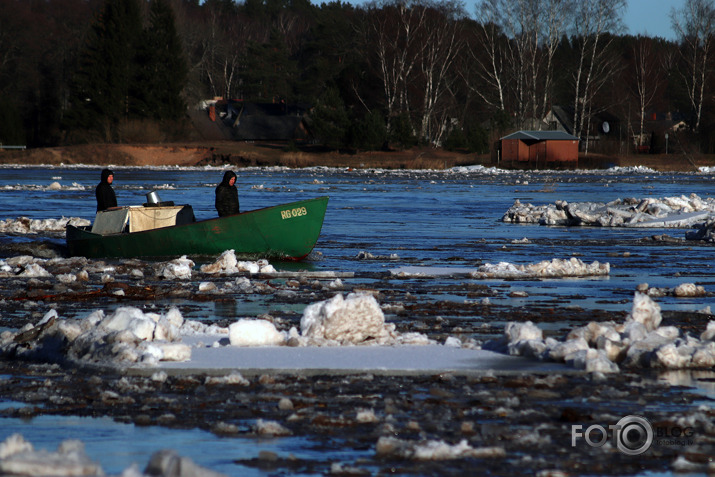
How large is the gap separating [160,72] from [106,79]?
14.1 feet

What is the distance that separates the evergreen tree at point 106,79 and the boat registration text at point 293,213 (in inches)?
2674

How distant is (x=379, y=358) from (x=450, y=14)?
244ft

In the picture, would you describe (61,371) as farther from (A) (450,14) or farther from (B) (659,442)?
(A) (450,14)

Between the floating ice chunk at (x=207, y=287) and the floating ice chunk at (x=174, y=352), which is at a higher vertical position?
the floating ice chunk at (x=174, y=352)

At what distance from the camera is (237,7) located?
481ft

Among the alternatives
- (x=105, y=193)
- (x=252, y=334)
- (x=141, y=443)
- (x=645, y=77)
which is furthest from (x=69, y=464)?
(x=645, y=77)

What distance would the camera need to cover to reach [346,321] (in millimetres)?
8969

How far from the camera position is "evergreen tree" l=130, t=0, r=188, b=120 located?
83312mm

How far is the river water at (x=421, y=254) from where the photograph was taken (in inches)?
249

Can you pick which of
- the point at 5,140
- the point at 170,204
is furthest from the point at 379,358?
the point at 5,140

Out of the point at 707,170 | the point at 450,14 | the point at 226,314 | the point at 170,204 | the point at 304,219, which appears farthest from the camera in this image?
the point at 450,14

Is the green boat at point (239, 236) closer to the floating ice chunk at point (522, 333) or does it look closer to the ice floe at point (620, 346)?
the floating ice chunk at point (522, 333)

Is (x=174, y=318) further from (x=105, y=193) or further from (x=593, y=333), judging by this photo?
(x=105, y=193)

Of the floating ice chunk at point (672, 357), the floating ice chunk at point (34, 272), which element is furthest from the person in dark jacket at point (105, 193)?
the floating ice chunk at point (672, 357)
